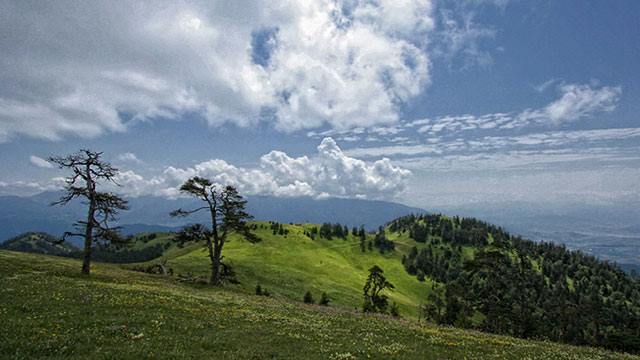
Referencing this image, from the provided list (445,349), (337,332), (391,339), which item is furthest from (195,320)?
(445,349)

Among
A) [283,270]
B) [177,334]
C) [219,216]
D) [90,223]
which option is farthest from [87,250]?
[283,270]

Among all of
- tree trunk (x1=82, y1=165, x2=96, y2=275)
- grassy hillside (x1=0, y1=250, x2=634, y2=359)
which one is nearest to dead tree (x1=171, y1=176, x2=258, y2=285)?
tree trunk (x1=82, y1=165, x2=96, y2=275)

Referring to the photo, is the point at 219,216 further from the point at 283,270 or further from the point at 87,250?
the point at 283,270

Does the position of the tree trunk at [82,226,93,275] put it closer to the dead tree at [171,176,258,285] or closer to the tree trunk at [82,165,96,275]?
the tree trunk at [82,165,96,275]

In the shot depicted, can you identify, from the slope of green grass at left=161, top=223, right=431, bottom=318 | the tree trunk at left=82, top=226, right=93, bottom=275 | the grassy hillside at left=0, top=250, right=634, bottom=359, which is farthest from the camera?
the slope of green grass at left=161, top=223, right=431, bottom=318

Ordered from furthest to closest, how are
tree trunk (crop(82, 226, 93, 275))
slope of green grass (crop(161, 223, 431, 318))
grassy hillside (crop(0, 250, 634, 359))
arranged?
slope of green grass (crop(161, 223, 431, 318)) → tree trunk (crop(82, 226, 93, 275)) → grassy hillside (crop(0, 250, 634, 359))

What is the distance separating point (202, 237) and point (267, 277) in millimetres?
53075

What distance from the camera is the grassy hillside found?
16547 millimetres

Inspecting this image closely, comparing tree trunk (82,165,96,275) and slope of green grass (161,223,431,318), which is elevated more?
tree trunk (82,165,96,275)

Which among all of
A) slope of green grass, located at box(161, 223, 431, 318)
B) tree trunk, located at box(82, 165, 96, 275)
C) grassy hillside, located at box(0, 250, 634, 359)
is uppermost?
tree trunk, located at box(82, 165, 96, 275)

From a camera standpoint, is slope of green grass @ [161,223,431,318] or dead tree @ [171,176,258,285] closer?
dead tree @ [171,176,258,285]

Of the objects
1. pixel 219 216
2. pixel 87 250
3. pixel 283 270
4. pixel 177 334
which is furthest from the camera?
pixel 283 270

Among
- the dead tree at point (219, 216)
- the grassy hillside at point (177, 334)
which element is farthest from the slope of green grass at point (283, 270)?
the grassy hillside at point (177, 334)

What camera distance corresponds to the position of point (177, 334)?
66.6 ft
